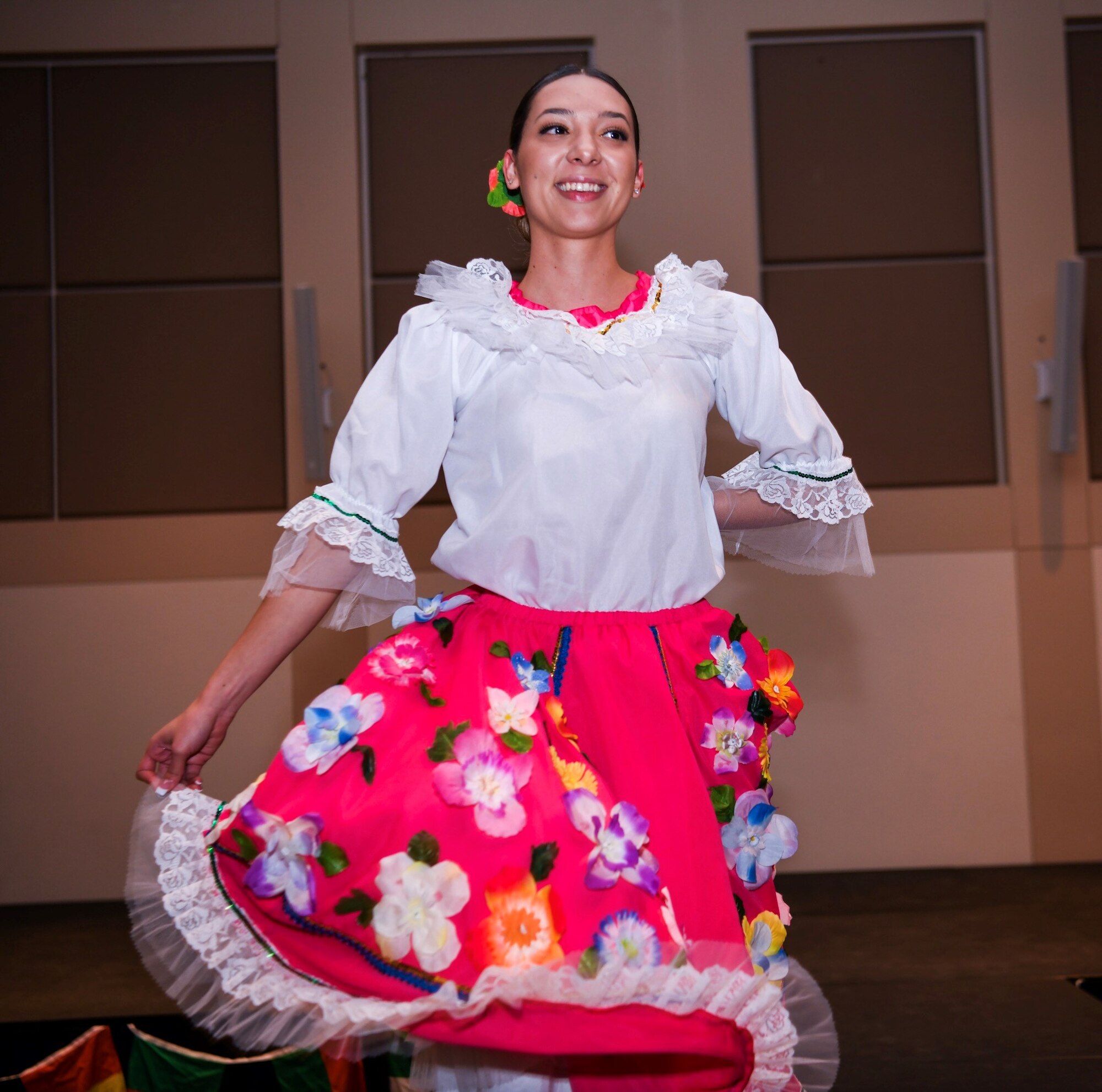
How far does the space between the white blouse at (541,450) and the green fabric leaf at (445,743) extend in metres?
0.22

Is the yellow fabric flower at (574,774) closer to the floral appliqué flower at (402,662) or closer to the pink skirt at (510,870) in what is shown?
the pink skirt at (510,870)

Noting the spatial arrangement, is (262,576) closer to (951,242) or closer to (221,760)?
(221,760)

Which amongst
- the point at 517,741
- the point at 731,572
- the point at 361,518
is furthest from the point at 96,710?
the point at 517,741

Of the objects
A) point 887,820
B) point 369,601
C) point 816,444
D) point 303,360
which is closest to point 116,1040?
point 369,601

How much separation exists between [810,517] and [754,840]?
1.52 ft

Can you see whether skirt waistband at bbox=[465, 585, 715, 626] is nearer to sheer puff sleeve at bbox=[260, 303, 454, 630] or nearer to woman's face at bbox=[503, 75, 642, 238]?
sheer puff sleeve at bbox=[260, 303, 454, 630]

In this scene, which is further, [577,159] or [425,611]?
[577,159]

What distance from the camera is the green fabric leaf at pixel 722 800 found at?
1.44 metres

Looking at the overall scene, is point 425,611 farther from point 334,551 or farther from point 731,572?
point 731,572

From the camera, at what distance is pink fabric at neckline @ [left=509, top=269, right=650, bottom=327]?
156 cm

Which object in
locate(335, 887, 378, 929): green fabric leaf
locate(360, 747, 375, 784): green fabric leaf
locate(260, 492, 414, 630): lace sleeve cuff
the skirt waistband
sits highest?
locate(260, 492, 414, 630): lace sleeve cuff

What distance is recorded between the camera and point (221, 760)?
3793 mm

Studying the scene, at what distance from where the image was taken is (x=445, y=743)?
1.27 metres

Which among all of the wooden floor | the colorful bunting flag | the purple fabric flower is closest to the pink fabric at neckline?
the purple fabric flower
